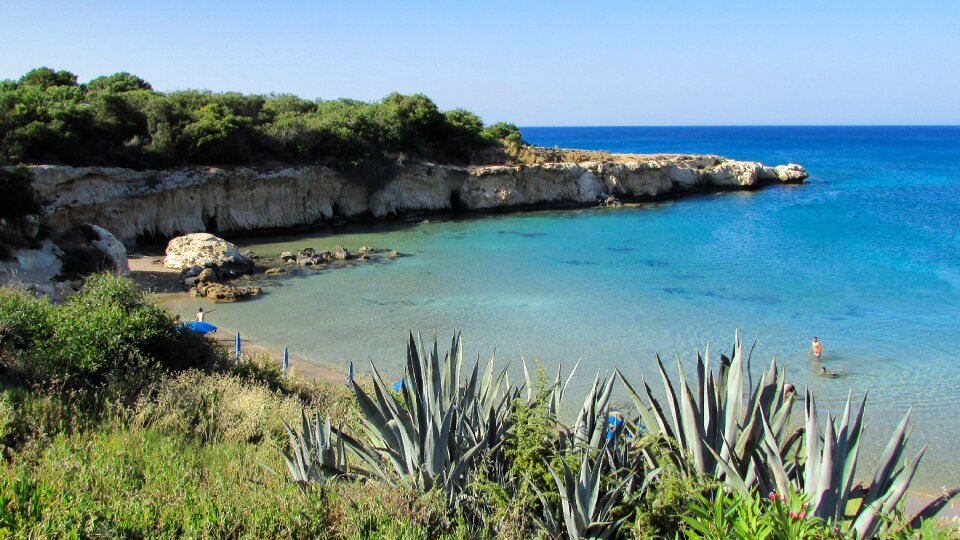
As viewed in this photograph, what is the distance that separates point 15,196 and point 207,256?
5.93 m

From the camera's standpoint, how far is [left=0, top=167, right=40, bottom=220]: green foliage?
60.5ft

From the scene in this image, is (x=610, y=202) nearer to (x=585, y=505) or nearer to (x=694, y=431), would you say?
(x=694, y=431)

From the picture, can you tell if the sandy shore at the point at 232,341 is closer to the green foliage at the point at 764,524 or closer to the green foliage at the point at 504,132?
the green foliage at the point at 764,524

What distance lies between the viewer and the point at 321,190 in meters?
35.0

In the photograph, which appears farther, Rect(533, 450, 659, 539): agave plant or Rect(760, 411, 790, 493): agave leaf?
Rect(533, 450, 659, 539): agave plant

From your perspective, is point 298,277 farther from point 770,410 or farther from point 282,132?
point 770,410

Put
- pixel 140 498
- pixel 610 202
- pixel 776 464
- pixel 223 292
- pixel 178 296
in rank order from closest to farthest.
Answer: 1. pixel 776 464
2. pixel 140 498
3. pixel 223 292
4. pixel 178 296
5. pixel 610 202

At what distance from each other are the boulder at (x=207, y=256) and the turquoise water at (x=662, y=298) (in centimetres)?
203

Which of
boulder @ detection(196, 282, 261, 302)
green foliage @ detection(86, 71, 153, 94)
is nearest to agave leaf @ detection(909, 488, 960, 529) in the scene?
boulder @ detection(196, 282, 261, 302)

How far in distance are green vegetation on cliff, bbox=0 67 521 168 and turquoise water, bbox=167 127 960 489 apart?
16.2ft

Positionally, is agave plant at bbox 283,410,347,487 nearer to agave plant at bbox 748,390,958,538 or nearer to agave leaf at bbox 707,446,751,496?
agave leaf at bbox 707,446,751,496

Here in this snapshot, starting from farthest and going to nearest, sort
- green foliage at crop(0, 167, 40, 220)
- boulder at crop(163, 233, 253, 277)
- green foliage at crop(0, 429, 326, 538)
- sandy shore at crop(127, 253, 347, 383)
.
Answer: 1. boulder at crop(163, 233, 253, 277)
2. green foliage at crop(0, 167, 40, 220)
3. sandy shore at crop(127, 253, 347, 383)
4. green foliage at crop(0, 429, 326, 538)

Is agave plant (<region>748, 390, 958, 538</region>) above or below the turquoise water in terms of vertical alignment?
above

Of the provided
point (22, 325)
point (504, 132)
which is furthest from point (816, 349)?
point (504, 132)
